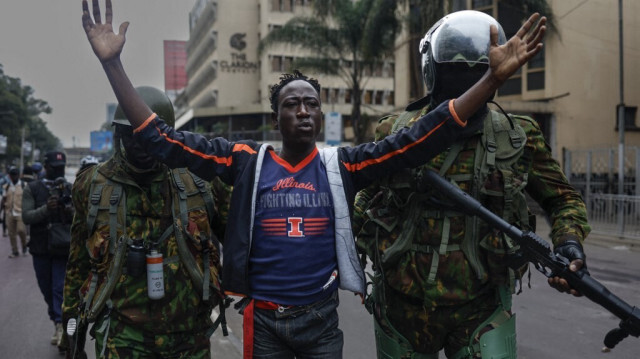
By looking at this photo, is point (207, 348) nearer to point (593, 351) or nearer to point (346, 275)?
point (346, 275)

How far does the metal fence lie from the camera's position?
1318 centimetres

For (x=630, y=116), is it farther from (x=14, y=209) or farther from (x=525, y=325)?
(x=14, y=209)

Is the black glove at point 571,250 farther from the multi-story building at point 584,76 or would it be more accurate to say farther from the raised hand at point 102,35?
the multi-story building at point 584,76

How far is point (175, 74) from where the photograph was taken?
305ft

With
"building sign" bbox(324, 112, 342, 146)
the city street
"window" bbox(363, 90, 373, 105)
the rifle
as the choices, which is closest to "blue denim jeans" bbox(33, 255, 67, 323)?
the city street

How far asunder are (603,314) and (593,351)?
153 centimetres

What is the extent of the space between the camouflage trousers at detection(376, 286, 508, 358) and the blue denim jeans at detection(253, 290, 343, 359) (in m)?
0.39

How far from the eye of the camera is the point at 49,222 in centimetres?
549

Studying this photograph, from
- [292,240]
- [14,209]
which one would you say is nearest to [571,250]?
[292,240]

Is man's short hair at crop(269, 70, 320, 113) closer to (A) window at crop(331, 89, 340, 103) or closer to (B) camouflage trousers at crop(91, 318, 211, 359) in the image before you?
(B) camouflage trousers at crop(91, 318, 211, 359)

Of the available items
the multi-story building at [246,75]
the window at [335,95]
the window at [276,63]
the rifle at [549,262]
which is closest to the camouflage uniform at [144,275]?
the rifle at [549,262]

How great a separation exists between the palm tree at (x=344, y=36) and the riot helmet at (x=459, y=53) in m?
15.5

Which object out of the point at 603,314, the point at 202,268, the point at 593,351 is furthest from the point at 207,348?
the point at 603,314

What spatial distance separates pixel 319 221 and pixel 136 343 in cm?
110
